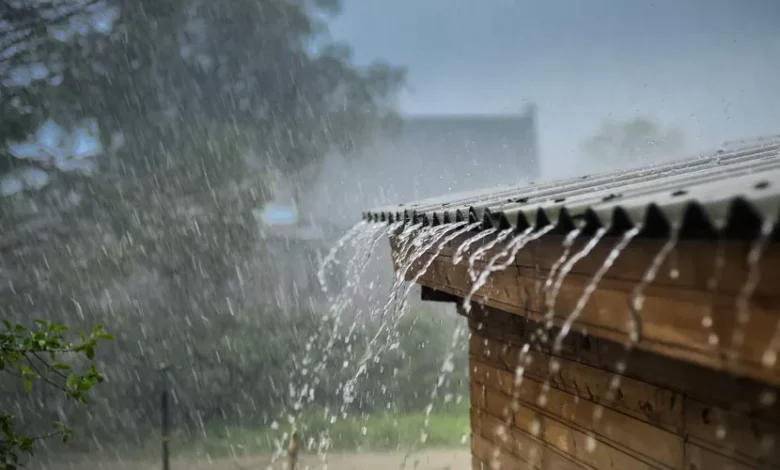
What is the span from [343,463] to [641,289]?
31.5 feet

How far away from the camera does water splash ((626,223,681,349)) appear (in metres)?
1.11

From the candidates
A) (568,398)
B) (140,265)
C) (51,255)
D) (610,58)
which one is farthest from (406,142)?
(568,398)

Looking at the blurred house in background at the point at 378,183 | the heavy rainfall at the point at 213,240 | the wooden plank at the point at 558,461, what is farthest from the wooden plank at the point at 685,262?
the blurred house in background at the point at 378,183

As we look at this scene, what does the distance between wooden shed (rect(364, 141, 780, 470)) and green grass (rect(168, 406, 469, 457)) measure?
870cm

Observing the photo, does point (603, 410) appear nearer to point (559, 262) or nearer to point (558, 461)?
point (558, 461)

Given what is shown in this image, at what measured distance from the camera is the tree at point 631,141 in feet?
61.4

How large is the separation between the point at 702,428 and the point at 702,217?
64cm

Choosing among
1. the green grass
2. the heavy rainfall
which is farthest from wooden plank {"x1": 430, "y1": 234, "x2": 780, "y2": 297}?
the green grass

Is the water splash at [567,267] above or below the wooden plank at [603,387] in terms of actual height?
above

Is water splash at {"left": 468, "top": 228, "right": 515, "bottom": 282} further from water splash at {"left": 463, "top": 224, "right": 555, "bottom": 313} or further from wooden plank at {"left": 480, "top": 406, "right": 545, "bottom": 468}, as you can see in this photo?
wooden plank at {"left": 480, "top": 406, "right": 545, "bottom": 468}

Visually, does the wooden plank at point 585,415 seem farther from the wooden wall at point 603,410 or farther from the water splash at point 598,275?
the water splash at point 598,275

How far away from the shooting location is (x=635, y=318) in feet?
4.13

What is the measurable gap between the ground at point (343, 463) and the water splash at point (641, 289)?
877cm

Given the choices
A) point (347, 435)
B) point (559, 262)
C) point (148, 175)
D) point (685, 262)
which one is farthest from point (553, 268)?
point (148, 175)
